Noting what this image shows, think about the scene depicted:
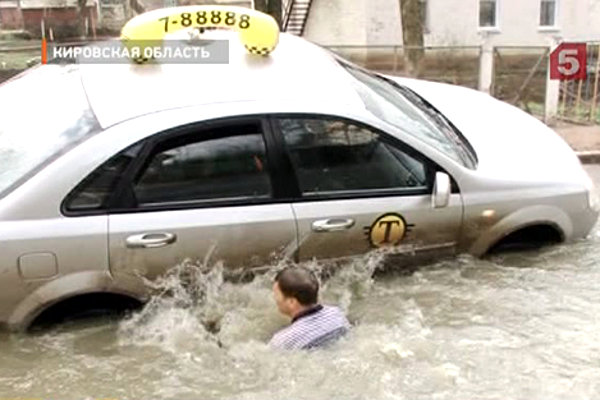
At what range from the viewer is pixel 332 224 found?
13.2 feet

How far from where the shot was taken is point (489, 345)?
3.78m

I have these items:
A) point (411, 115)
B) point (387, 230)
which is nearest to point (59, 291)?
point (387, 230)

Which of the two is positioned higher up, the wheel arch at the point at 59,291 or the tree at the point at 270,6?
the tree at the point at 270,6

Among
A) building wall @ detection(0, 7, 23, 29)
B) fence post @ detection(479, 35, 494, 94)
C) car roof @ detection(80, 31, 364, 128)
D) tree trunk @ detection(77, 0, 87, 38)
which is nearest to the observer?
car roof @ detection(80, 31, 364, 128)

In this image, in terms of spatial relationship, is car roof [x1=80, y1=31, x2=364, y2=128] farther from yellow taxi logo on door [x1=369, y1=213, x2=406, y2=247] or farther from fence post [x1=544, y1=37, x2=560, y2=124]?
fence post [x1=544, y1=37, x2=560, y2=124]

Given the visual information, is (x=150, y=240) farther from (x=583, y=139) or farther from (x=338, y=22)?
(x=338, y=22)

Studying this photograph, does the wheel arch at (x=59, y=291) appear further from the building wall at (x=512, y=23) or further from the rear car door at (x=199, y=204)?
the building wall at (x=512, y=23)

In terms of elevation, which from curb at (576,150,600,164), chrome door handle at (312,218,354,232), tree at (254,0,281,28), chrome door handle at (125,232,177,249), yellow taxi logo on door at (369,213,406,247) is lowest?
curb at (576,150,600,164)

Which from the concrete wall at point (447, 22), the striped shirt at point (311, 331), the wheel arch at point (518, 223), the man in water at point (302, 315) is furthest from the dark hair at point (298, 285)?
the concrete wall at point (447, 22)

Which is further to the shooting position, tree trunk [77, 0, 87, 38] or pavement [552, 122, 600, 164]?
tree trunk [77, 0, 87, 38]

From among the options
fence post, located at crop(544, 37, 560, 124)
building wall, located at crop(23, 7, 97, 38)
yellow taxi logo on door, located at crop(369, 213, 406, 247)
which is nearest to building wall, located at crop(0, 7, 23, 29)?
building wall, located at crop(23, 7, 97, 38)

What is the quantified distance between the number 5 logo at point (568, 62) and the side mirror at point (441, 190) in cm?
859

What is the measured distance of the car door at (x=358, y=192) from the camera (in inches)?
158

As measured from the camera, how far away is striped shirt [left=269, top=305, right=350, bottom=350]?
142 inches
